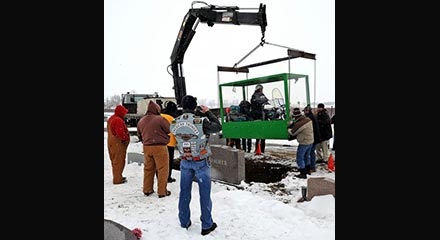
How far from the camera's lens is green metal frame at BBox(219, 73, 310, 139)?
25.5ft

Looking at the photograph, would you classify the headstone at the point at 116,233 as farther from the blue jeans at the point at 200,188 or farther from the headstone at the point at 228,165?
the headstone at the point at 228,165

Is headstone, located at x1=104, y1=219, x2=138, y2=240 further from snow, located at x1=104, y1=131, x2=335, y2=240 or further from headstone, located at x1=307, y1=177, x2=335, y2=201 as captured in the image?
headstone, located at x1=307, y1=177, x2=335, y2=201

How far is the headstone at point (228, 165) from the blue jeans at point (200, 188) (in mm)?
2800

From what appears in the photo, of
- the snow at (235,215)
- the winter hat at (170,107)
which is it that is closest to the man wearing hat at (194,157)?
the snow at (235,215)

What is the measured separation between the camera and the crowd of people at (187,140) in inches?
166

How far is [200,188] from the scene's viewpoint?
4203 mm

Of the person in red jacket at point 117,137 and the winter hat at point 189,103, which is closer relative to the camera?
the winter hat at point 189,103

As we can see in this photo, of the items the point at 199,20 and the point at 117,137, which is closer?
the point at 117,137

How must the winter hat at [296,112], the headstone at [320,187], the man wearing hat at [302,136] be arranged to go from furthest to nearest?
the winter hat at [296,112] → the man wearing hat at [302,136] → the headstone at [320,187]

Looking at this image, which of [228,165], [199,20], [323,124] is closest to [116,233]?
[228,165]

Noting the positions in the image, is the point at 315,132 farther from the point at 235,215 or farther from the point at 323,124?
the point at 235,215

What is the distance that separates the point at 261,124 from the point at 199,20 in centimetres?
451

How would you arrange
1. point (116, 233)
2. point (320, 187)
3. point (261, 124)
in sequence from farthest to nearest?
point (261, 124) < point (320, 187) < point (116, 233)
